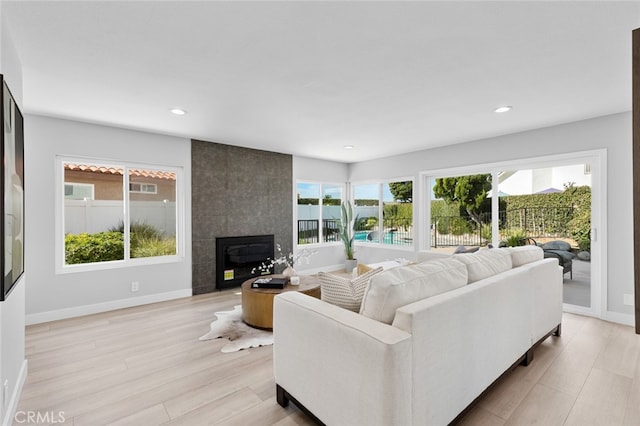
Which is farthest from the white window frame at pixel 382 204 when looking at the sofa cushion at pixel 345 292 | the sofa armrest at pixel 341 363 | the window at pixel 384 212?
the sofa armrest at pixel 341 363

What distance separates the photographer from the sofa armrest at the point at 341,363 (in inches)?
53.3

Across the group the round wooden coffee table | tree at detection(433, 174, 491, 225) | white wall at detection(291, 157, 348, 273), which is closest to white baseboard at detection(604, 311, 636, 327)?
tree at detection(433, 174, 491, 225)

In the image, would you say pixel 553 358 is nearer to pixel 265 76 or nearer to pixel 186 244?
pixel 265 76

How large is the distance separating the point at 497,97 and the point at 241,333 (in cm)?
350

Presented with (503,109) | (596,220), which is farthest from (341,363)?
(596,220)

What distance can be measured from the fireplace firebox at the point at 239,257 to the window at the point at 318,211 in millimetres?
943

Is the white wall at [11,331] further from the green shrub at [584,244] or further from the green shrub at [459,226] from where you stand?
the green shrub at [584,244]

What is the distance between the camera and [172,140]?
457cm

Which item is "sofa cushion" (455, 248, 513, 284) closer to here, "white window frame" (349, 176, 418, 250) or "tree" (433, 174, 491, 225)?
"tree" (433, 174, 491, 225)

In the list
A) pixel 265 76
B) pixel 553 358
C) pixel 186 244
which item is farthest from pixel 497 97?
pixel 186 244

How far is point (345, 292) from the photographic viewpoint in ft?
6.24

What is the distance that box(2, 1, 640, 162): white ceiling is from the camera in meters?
1.76

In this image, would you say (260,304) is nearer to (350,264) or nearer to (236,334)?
(236,334)

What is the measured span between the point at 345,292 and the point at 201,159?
3.80 m
